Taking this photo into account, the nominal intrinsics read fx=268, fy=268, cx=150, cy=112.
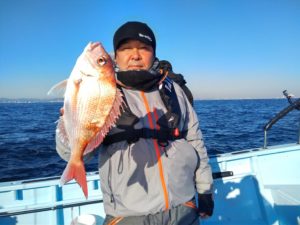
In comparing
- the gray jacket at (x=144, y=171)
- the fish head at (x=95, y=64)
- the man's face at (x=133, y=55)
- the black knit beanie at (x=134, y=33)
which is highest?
the black knit beanie at (x=134, y=33)

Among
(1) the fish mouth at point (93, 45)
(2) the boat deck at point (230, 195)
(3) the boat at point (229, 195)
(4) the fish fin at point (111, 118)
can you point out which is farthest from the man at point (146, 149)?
(2) the boat deck at point (230, 195)

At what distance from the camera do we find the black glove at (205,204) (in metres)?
2.83

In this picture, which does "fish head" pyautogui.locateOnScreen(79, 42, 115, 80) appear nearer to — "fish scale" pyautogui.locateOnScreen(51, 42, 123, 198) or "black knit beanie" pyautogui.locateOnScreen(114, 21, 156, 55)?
"fish scale" pyautogui.locateOnScreen(51, 42, 123, 198)

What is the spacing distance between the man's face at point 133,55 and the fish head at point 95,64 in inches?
35.4

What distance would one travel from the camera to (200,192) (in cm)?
288

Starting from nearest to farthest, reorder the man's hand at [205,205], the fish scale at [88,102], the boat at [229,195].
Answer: the fish scale at [88,102], the man's hand at [205,205], the boat at [229,195]

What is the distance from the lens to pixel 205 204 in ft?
9.31

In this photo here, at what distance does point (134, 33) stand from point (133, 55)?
0.21 meters

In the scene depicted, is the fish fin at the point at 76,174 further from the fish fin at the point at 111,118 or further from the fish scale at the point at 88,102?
the fish fin at the point at 111,118

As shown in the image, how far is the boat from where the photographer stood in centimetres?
372

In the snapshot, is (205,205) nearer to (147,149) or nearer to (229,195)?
(147,149)

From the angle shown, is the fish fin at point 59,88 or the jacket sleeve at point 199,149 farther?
the jacket sleeve at point 199,149

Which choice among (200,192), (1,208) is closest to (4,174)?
(1,208)

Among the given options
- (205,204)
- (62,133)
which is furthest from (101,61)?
(205,204)
